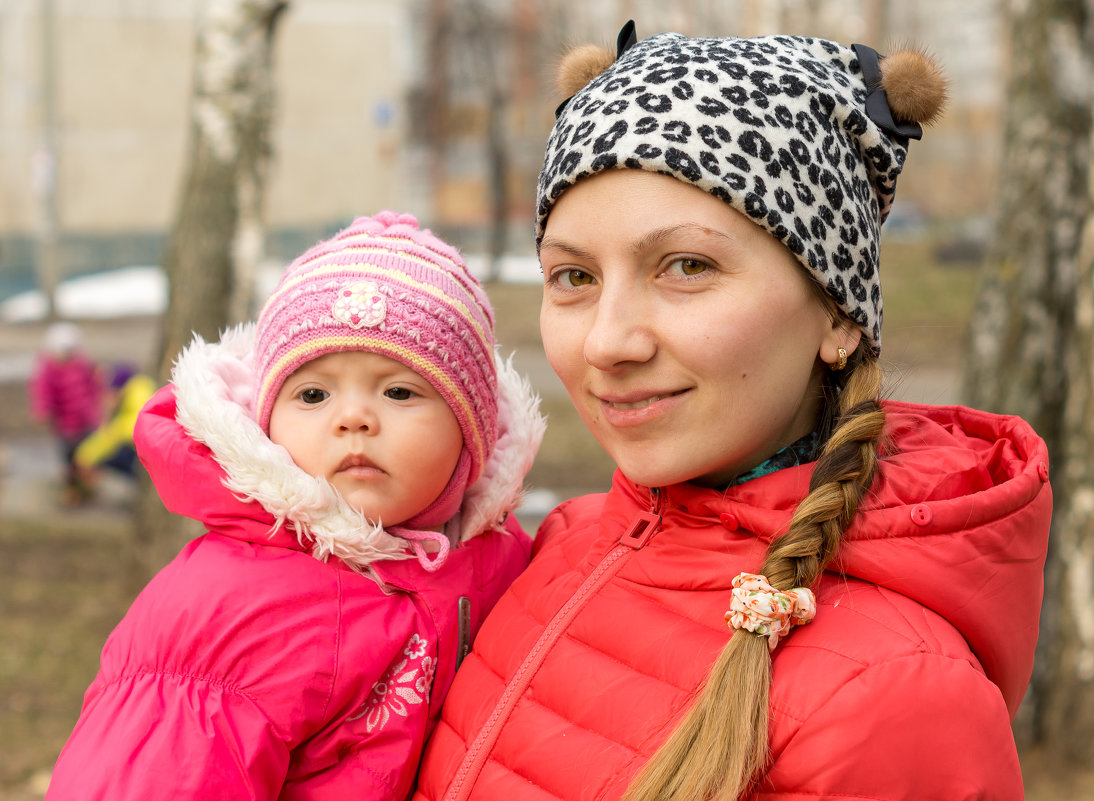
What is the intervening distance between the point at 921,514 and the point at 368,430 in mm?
1056

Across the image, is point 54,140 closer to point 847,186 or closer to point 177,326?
point 177,326

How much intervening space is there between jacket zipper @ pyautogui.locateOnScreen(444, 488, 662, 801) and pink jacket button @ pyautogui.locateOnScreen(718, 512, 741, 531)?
0.51 ft

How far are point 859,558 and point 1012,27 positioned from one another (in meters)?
4.08

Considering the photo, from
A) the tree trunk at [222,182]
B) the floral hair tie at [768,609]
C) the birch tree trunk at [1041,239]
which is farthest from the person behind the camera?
the tree trunk at [222,182]

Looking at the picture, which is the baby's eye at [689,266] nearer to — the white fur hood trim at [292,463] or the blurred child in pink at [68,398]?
the white fur hood trim at [292,463]

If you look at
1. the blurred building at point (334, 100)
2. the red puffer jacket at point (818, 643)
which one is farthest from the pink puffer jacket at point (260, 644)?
the blurred building at point (334, 100)

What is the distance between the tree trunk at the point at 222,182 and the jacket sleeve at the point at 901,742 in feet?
15.8

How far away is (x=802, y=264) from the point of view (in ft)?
5.51

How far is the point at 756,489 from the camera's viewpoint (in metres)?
1.74

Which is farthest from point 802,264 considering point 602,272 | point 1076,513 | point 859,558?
point 1076,513

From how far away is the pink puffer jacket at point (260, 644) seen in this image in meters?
1.80

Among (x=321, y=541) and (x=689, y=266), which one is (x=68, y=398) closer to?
(x=321, y=541)

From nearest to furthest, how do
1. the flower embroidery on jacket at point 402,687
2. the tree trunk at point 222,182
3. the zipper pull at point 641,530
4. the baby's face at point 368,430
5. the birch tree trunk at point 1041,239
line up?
the zipper pull at point 641,530, the flower embroidery on jacket at point 402,687, the baby's face at point 368,430, the birch tree trunk at point 1041,239, the tree trunk at point 222,182

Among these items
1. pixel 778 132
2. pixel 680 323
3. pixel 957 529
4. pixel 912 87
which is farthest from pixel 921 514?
pixel 912 87
